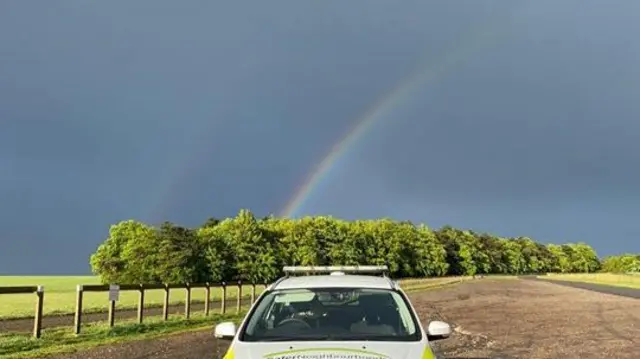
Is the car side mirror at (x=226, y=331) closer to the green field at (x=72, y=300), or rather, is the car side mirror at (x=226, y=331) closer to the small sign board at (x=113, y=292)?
the small sign board at (x=113, y=292)

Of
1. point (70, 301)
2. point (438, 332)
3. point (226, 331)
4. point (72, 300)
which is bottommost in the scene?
point (438, 332)

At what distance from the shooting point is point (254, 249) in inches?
4451

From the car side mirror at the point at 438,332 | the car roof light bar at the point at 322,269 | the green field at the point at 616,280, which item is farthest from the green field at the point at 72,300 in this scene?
the green field at the point at 616,280

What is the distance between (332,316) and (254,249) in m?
107

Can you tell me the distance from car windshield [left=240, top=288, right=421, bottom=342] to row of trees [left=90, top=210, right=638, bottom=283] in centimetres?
8784

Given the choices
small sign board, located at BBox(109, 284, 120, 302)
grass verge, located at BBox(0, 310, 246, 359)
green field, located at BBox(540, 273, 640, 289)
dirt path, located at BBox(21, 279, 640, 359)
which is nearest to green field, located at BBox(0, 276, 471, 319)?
grass verge, located at BBox(0, 310, 246, 359)

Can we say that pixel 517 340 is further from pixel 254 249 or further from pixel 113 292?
pixel 254 249

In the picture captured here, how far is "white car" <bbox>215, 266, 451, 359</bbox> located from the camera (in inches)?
214

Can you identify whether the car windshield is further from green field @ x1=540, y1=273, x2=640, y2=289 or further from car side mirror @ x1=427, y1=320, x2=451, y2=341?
green field @ x1=540, y1=273, x2=640, y2=289

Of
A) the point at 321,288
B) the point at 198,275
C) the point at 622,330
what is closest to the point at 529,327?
the point at 622,330

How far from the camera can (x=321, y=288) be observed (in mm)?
6738

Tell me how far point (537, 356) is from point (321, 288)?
26.5ft

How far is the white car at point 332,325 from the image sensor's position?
17.8 feet

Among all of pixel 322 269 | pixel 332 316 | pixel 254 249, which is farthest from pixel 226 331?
pixel 254 249
